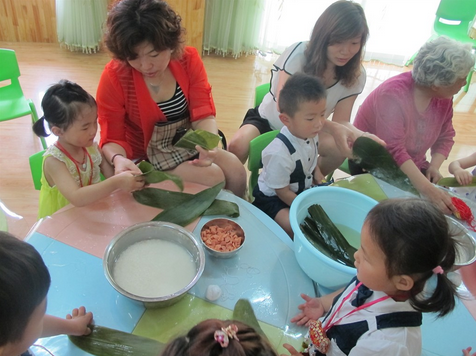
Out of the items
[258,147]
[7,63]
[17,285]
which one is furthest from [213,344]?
[7,63]

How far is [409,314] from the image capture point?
2.67ft

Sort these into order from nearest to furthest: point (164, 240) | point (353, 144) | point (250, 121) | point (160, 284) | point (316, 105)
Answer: point (160, 284), point (164, 240), point (316, 105), point (353, 144), point (250, 121)

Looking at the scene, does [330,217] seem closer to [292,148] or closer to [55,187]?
[292,148]

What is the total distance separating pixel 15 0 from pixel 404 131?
3691 mm

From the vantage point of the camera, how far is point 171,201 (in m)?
1.27

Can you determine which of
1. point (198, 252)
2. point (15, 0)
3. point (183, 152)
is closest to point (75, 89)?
point (183, 152)

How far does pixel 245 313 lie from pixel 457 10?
156 inches

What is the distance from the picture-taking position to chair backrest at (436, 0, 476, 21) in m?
3.59

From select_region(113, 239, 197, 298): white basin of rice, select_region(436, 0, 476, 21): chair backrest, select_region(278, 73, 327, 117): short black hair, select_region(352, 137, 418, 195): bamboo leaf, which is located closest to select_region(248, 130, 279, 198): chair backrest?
select_region(278, 73, 327, 117): short black hair

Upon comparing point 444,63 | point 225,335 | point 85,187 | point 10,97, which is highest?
point 444,63

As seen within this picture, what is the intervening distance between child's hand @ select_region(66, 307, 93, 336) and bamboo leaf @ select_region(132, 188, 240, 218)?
0.43 metres

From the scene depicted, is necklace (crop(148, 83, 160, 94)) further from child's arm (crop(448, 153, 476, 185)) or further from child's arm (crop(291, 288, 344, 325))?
child's arm (crop(448, 153, 476, 185))

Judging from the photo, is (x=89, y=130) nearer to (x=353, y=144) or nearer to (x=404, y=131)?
(x=353, y=144)

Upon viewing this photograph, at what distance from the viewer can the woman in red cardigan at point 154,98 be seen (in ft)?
4.43
